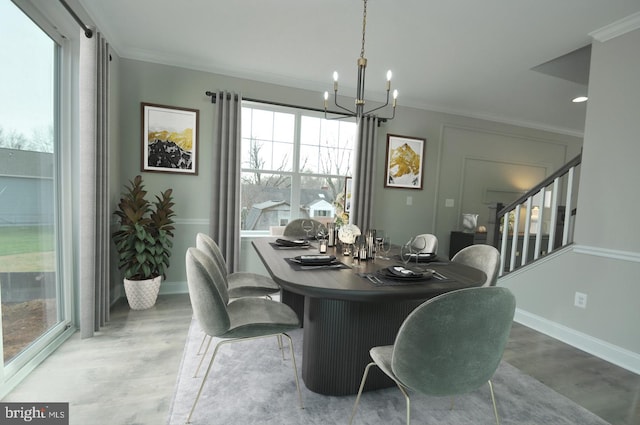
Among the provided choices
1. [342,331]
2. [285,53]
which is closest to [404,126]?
[285,53]

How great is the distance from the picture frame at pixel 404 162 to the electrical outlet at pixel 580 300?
233 centimetres

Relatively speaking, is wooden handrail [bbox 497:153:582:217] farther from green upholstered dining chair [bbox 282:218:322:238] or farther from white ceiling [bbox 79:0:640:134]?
green upholstered dining chair [bbox 282:218:322:238]

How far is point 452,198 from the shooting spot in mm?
4695

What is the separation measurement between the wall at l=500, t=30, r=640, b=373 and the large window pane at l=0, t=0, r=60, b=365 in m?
4.08

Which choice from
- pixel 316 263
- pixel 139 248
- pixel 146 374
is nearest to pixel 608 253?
pixel 316 263

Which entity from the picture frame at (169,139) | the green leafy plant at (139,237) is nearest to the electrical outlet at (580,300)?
the green leafy plant at (139,237)

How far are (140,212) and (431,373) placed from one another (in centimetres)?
280

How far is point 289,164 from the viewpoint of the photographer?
389cm

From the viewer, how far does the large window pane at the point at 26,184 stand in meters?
1.68

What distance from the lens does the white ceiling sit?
225cm

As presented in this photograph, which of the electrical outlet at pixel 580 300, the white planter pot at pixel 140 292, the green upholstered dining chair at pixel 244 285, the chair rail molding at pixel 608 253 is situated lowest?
the white planter pot at pixel 140 292

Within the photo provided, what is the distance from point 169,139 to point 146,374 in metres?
2.40

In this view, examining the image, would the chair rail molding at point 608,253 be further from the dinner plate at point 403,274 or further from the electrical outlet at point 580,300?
the dinner plate at point 403,274

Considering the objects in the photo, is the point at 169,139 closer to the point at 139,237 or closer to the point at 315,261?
the point at 139,237
